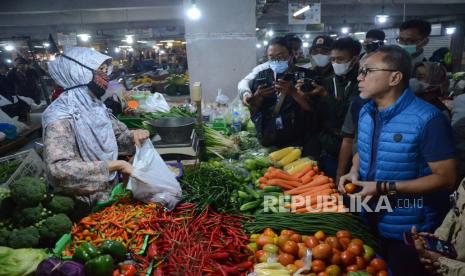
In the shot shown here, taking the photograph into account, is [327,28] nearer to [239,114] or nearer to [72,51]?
[239,114]

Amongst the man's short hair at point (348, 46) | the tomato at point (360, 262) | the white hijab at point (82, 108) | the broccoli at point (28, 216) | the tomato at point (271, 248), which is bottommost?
the tomato at point (360, 262)

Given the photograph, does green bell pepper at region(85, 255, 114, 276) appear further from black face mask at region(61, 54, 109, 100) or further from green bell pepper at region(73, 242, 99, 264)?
black face mask at region(61, 54, 109, 100)

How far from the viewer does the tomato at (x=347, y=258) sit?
2.39 m

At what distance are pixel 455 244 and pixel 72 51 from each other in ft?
10.0

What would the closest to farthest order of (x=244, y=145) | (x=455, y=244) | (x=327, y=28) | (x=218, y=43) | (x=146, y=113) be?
1. (x=455, y=244)
2. (x=244, y=145)
3. (x=146, y=113)
4. (x=218, y=43)
5. (x=327, y=28)

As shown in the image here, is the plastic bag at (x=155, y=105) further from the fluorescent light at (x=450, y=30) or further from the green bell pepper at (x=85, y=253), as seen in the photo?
the fluorescent light at (x=450, y=30)

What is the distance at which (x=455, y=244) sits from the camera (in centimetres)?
203

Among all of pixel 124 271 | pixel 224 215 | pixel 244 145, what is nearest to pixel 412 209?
pixel 224 215

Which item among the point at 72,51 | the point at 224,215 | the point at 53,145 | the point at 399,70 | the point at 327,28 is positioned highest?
the point at 327,28

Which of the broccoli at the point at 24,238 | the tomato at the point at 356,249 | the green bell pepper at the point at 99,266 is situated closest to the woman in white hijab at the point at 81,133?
the broccoli at the point at 24,238

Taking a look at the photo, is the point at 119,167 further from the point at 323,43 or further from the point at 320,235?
the point at 323,43

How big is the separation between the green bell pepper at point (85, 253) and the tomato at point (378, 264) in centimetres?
190

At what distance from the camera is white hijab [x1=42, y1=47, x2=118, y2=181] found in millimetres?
2508

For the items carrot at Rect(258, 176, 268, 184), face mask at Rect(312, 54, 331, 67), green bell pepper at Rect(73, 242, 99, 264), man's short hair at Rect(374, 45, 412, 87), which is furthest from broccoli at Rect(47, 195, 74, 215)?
face mask at Rect(312, 54, 331, 67)
